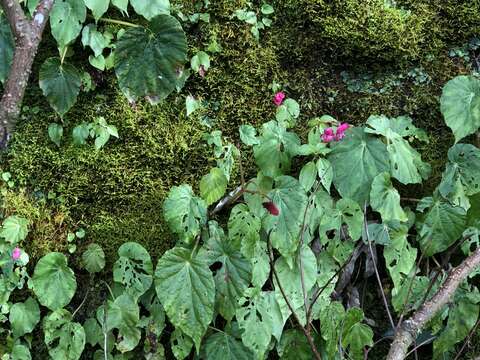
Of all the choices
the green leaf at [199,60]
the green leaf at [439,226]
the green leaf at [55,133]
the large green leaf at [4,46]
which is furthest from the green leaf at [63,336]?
the green leaf at [439,226]

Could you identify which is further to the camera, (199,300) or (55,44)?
(55,44)

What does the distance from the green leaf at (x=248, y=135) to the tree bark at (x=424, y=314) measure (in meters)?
0.77

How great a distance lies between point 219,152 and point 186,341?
0.64 m

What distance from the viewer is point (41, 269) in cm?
193

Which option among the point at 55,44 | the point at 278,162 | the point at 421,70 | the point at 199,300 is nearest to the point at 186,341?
the point at 199,300

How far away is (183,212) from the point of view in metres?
1.92

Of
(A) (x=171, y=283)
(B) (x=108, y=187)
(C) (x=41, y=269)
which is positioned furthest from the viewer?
(B) (x=108, y=187)

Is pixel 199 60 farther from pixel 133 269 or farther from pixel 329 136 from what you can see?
pixel 133 269

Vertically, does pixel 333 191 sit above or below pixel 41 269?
above

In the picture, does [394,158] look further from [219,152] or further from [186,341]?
[186,341]

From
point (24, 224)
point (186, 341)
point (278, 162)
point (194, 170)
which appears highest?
point (278, 162)

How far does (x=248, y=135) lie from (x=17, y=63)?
0.77m

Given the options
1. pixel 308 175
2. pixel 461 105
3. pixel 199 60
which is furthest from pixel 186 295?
pixel 461 105

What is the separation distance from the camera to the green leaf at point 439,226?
6.36 feet
